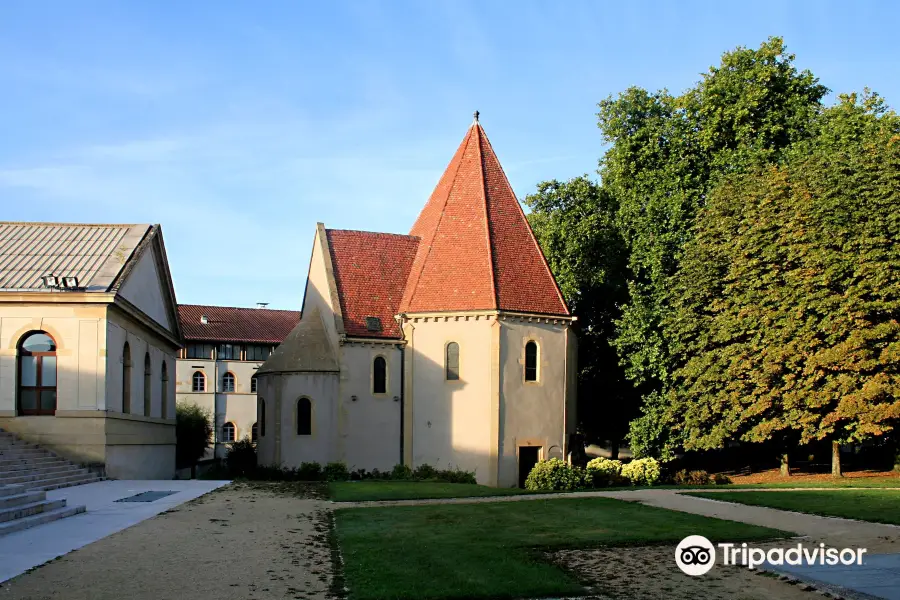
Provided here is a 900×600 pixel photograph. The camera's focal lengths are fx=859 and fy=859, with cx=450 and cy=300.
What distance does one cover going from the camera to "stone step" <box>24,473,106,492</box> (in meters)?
22.0

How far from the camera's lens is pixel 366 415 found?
3812 centimetres

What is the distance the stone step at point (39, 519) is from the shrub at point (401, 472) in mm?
19223

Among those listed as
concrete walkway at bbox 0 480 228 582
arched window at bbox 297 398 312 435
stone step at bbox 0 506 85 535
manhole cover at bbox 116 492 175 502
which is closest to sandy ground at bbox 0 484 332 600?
concrete walkway at bbox 0 480 228 582

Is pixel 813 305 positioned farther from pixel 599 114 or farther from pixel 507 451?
pixel 599 114

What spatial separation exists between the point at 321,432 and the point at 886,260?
23.5 m

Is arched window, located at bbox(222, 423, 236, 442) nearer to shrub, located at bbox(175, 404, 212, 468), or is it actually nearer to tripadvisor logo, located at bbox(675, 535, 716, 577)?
shrub, located at bbox(175, 404, 212, 468)

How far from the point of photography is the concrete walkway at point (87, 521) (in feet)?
41.1

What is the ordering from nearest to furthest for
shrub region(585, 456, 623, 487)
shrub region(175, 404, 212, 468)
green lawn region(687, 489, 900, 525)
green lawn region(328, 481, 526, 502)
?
green lawn region(687, 489, 900, 525)
green lawn region(328, 481, 526, 502)
shrub region(585, 456, 623, 487)
shrub region(175, 404, 212, 468)

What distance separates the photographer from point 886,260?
2994 cm

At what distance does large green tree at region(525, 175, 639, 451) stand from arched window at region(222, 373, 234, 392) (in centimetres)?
3813

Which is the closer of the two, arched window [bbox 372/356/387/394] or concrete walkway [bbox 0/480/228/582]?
concrete walkway [bbox 0/480/228/582]

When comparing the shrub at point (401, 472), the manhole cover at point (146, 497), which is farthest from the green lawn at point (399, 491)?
the shrub at point (401, 472)

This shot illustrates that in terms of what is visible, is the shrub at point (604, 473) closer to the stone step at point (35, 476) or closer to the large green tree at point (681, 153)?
the large green tree at point (681, 153)

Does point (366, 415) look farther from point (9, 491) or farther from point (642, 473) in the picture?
point (9, 491)
